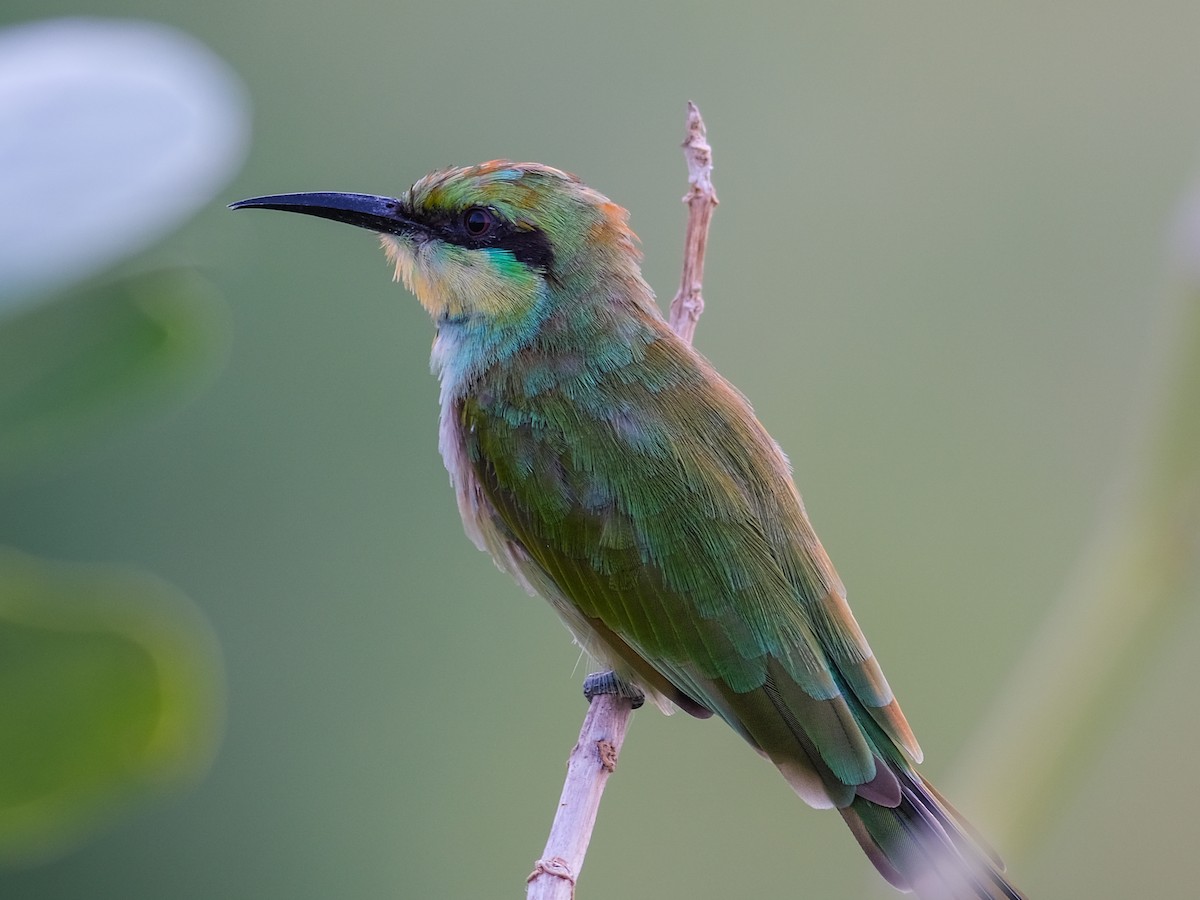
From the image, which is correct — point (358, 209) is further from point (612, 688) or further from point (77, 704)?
point (77, 704)

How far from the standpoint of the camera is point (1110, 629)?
1490mm

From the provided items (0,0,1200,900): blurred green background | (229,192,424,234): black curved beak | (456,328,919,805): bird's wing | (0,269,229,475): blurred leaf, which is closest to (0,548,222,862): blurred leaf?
(0,269,229,475): blurred leaf

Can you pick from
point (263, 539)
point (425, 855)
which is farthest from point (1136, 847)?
point (263, 539)

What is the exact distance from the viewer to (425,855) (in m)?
4.52

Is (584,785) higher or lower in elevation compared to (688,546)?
lower

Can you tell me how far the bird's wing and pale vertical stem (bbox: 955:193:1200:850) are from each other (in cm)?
28

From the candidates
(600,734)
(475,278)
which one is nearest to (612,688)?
(600,734)

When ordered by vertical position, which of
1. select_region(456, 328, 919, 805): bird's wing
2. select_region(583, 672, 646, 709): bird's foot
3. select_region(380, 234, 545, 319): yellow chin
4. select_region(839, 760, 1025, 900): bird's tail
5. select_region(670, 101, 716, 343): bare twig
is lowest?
select_region(583, 672, 646, 709): bird's foot

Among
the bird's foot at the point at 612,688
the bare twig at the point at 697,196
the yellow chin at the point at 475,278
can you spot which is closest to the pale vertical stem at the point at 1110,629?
the bird's foot at the point at 612,688

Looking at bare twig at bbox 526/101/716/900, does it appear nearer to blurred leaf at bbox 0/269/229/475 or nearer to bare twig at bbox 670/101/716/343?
bare twig at bbox 670/101/716/343

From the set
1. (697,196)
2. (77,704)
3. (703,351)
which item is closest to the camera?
(77,704)

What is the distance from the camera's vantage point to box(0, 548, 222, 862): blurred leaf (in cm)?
60

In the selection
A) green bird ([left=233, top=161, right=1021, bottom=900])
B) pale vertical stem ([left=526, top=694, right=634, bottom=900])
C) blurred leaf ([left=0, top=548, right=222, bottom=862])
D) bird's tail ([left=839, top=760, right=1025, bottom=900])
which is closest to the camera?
blurred leaf ([left=0, top=548, right=222, bottom=862])

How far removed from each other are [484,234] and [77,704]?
5.42 feet
